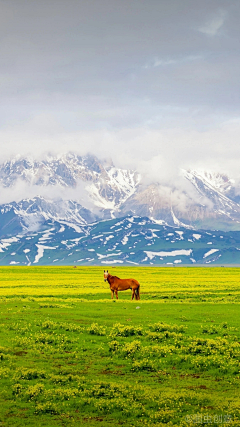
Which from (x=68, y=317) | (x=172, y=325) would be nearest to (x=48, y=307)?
(x=68, y=317)

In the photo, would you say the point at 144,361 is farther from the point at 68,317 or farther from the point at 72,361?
the point at 68,317

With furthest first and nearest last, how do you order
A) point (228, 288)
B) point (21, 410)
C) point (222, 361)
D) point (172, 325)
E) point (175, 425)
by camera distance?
1. point (228, 288)
2. point (172, 325)
3. point (222, 361)
4. point (21, 410)
5. point (175, 425)

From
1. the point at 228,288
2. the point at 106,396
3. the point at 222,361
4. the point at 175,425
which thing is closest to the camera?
the point at 175,425

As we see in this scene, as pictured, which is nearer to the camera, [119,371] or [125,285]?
[119,371]

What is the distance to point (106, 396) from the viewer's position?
17.5 m

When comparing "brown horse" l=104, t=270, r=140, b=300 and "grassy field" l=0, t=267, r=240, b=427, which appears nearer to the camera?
"grassy field" l=0, t=267, r=240, b=427

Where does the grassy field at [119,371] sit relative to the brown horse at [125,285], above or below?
below

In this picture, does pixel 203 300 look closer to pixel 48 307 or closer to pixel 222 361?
pixel 48 307

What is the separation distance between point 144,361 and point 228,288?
55.7 meters

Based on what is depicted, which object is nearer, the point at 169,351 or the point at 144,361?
the point at 144,361

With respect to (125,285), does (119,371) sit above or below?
below

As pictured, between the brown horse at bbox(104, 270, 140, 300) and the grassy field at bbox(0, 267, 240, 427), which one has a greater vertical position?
the brown horse at bbox(104, 270, 140, 300)

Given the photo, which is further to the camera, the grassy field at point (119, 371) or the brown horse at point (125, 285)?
the brown horse at point (125, 285)

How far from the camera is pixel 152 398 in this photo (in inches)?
663
